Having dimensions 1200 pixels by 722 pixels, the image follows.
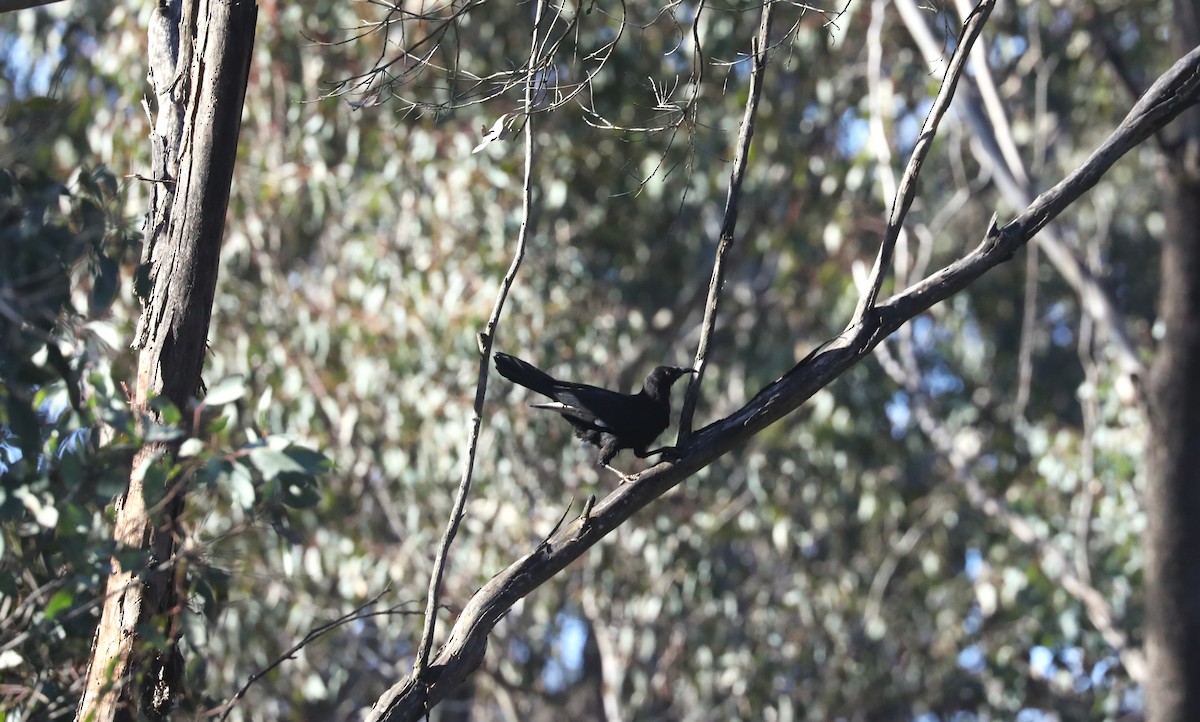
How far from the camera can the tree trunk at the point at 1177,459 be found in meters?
5.19

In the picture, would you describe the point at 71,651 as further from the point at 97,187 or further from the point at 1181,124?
the point at 1181,124

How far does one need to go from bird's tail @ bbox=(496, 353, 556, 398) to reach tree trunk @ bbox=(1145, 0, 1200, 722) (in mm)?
3016

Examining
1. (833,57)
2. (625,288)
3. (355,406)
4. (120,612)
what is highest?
(833,57)

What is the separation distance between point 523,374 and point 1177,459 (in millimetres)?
3231

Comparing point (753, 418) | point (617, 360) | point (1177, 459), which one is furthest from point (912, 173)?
point (617, 360)

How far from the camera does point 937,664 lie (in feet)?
31.4

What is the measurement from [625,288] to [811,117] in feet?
5.91

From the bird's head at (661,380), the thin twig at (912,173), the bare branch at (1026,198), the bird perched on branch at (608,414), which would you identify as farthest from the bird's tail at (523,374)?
Result: the bare branch at (1026,198)

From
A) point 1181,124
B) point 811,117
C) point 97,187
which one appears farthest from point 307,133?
point 1181,124

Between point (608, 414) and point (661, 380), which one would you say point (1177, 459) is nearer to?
point (661, 380)

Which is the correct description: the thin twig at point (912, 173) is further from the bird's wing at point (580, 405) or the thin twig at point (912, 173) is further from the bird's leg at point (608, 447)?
the bird's leg at point (608, 447)

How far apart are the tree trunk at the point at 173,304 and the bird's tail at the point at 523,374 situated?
3.06ft

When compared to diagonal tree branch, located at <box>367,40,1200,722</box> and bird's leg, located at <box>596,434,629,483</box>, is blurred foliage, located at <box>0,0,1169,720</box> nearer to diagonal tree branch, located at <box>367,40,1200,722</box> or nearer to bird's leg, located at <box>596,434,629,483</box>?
bird's leg, located at <box>596,434,629,483</box>

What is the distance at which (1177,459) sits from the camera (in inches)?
209
